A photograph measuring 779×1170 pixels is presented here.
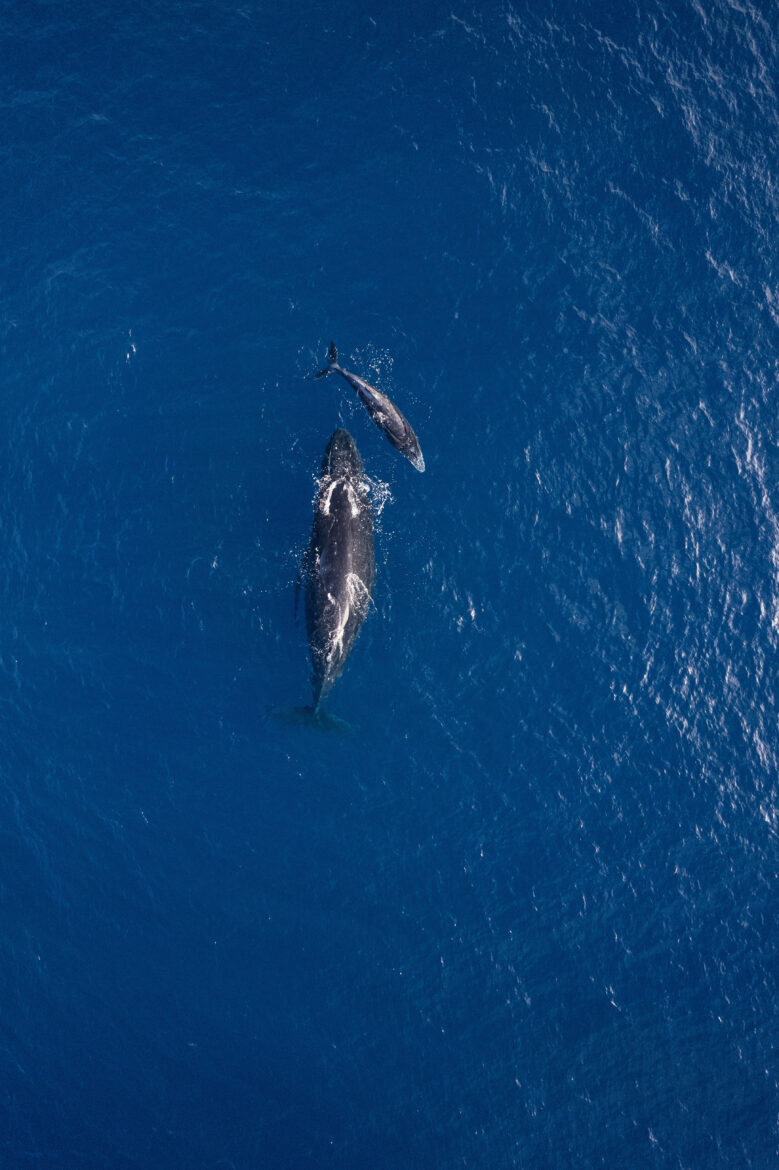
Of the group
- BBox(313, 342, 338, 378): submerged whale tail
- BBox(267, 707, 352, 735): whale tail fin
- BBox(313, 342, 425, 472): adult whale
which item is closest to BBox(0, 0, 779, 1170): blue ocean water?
BBox(267, 707, 352, 735): whale tail fin

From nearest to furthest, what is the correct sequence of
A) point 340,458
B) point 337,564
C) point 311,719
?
point 337,564
point 311,719
point 340,458

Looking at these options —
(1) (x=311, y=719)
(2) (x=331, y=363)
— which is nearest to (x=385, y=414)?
(2) (x=331, y=363)

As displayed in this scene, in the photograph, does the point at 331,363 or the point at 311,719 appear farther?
the point at 331,363

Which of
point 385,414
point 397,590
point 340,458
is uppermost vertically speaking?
point 385,414

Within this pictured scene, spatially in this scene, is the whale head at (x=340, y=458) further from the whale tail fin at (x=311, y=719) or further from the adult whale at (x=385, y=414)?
the whale tail fin at (x=311, y=719)

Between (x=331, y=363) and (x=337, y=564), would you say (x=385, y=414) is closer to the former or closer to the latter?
(x=331, y=363)

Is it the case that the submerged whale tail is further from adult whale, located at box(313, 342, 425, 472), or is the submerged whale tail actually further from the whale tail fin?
the whale tail fin

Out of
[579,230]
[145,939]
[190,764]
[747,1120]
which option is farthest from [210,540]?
[747,1120]
